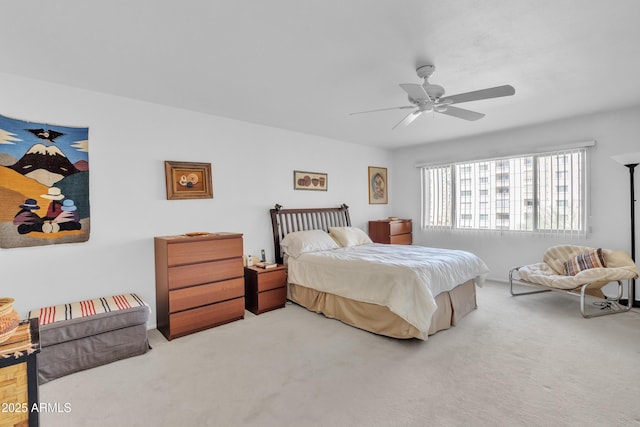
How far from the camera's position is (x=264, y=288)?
374 centimetres

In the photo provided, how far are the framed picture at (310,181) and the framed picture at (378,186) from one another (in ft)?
3.95

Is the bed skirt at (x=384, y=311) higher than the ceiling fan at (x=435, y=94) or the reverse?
the reverse

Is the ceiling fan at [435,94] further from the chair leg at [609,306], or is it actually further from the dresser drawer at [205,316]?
the dresser drawer at [205,316]

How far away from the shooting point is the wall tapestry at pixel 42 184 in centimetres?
258

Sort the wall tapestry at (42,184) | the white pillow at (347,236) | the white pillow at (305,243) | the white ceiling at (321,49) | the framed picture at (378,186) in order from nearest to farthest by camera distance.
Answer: the white ceiling at (321,49) → the wall tapestry at (42,184) → the white pillow at (305,243) → the white pillow at (347,236) → the framed picture at (378,186)

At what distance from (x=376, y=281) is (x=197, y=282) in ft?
6.11

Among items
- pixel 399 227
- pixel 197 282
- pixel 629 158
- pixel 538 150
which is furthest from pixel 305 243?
pixel 629 158

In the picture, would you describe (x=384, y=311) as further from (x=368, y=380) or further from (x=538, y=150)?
(x=538, y=150)

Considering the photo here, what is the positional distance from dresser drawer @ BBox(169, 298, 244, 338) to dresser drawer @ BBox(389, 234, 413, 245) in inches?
122

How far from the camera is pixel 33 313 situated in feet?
8.36

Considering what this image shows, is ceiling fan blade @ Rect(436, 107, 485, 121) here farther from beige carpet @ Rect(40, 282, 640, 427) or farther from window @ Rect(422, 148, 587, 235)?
window @ Rect(422, 148, 587, 235)

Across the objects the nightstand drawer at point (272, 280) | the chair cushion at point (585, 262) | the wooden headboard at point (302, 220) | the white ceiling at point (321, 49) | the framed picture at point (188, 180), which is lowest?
the nightstand drawer at point (272, 280)

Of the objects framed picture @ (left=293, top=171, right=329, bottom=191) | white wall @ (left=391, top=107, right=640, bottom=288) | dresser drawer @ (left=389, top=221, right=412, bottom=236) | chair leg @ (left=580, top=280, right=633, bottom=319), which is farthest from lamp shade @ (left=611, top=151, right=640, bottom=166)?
framed picture @ (left=293, top=171, right=329, bottom=191)

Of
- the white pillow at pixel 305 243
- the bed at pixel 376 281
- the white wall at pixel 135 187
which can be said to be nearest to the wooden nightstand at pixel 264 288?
the bed at pixel 376 281
